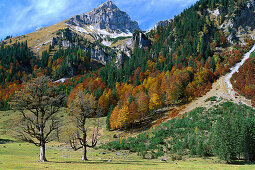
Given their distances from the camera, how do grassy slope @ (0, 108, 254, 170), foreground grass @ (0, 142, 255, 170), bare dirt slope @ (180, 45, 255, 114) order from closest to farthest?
1. foreground grass @ (0, 142, 255, 170)
2. grassy slope @ (0, 108, 254, 170)
3. bare dirt slope @ (180, 45, 255, 114)

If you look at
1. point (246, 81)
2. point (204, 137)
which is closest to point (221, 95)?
point (246, 81)

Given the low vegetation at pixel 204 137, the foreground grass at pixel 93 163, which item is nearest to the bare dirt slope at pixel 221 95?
the low vegetation at pixel 204 137

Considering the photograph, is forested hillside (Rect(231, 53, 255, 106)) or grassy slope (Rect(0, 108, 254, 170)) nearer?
grassy slope (Rect(0, 108, 254, 170))

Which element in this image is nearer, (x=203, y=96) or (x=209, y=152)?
(x=209, y=152)

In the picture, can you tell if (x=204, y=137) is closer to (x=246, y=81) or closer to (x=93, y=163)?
(x=93, y=163)

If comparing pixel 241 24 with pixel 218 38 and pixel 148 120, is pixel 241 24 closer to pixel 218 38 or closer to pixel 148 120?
pixel 218 38

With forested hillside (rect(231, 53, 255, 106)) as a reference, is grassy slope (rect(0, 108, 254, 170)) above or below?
below

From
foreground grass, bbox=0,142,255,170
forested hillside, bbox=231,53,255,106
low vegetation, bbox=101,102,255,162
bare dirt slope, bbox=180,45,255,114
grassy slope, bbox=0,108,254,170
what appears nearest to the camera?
foreground grass, bbox=0,142,255,170

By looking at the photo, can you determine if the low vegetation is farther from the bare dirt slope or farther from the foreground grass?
the bare dirt slope

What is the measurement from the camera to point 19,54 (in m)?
196

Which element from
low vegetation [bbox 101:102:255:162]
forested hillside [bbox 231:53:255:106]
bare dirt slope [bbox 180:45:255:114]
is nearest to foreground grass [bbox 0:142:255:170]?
low vegetation [bbox 101:102:255:162]

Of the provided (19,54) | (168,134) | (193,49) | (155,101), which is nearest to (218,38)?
(193,49)

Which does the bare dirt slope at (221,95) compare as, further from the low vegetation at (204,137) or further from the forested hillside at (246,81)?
the low vegetation at (204,137)

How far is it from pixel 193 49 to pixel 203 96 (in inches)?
2526
